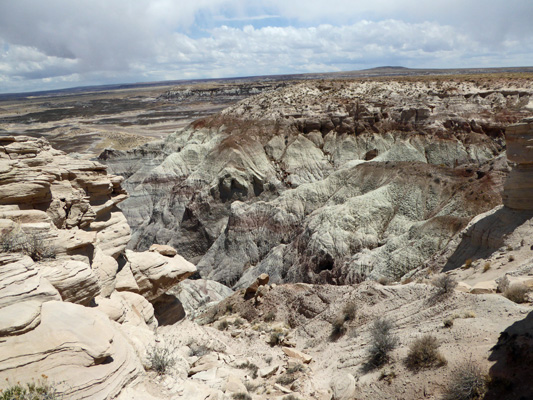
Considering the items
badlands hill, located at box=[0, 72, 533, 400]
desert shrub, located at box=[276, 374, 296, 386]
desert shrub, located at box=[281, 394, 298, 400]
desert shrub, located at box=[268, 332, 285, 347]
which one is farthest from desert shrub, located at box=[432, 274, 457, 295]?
desert shrub, located at box=[268, 332, 285, 347]

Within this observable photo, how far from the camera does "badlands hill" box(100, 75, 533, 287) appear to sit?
74.7 feet

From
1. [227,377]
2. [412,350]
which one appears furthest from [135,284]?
[412,350]

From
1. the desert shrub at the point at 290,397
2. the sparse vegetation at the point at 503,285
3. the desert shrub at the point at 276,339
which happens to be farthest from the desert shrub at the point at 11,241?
the sparse vegetation at the point at 503,285

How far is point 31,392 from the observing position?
6.05 m

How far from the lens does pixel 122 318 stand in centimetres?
1156

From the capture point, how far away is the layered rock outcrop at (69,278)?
6828mm

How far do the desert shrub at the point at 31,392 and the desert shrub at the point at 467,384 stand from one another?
7.39 meters

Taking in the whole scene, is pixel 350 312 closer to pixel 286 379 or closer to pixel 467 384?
pixel 286 379

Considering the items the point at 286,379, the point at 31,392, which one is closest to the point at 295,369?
the point at 286,379

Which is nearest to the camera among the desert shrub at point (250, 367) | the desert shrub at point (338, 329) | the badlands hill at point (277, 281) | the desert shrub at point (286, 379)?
the badlands hill at point (277, 281)

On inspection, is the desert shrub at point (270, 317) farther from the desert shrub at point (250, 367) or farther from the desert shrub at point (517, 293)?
the desert shrub at point (517, 293)

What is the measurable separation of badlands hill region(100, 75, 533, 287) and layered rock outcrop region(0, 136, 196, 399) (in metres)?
11.4

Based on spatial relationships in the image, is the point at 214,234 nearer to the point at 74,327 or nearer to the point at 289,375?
the point at 289,375

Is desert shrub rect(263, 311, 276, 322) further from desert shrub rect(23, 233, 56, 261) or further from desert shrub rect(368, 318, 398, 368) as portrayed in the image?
desert shrub rect(23, 233, 56, 261)
